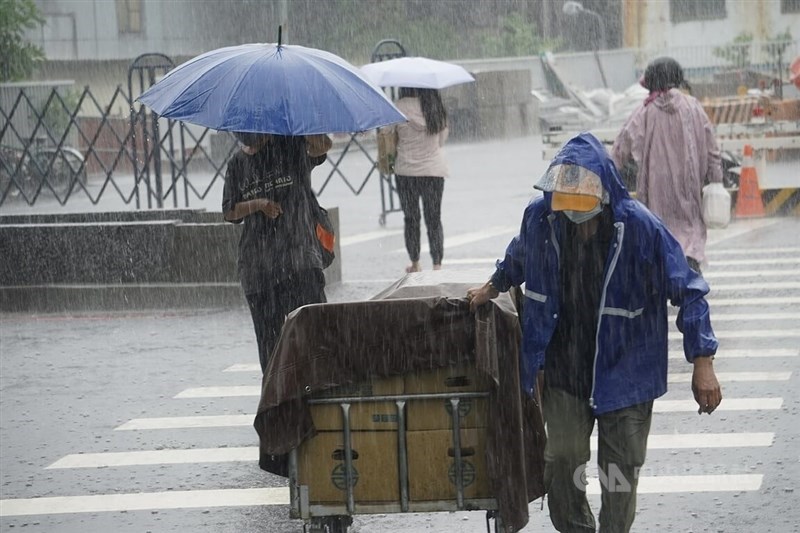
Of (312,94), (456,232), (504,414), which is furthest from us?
(456,232)

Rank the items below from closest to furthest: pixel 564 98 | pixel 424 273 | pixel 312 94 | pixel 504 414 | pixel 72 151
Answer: pixel 504 414 < pixel 424 273 < pixel 312 94 < pixel 72 151 < pixel 564 98

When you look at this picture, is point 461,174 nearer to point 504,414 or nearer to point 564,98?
point 564,98

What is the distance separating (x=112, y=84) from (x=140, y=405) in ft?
98.2

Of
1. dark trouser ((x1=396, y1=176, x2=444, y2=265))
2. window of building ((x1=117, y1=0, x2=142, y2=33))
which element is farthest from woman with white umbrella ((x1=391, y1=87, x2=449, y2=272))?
window of building ((x1=117, y1=0, x2=142, y2=33))

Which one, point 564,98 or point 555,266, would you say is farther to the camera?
point 564,98

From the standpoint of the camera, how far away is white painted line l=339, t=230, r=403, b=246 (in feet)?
51.2

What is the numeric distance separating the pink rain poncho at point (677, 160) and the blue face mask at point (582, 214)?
538cm

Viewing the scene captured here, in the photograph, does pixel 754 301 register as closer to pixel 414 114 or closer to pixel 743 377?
pixel 743 377

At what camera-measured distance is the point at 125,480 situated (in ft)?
23.0

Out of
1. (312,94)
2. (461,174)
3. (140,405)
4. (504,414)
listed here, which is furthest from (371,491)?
(461,174)

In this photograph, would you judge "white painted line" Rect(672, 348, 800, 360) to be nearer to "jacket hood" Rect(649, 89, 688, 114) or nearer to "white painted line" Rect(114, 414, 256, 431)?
"jacket hood" Rect(649, 89, 688, 114)

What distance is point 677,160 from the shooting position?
9789 mm

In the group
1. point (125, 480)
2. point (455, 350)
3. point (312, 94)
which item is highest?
point (312, 94)

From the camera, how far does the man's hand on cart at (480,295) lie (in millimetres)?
4562
